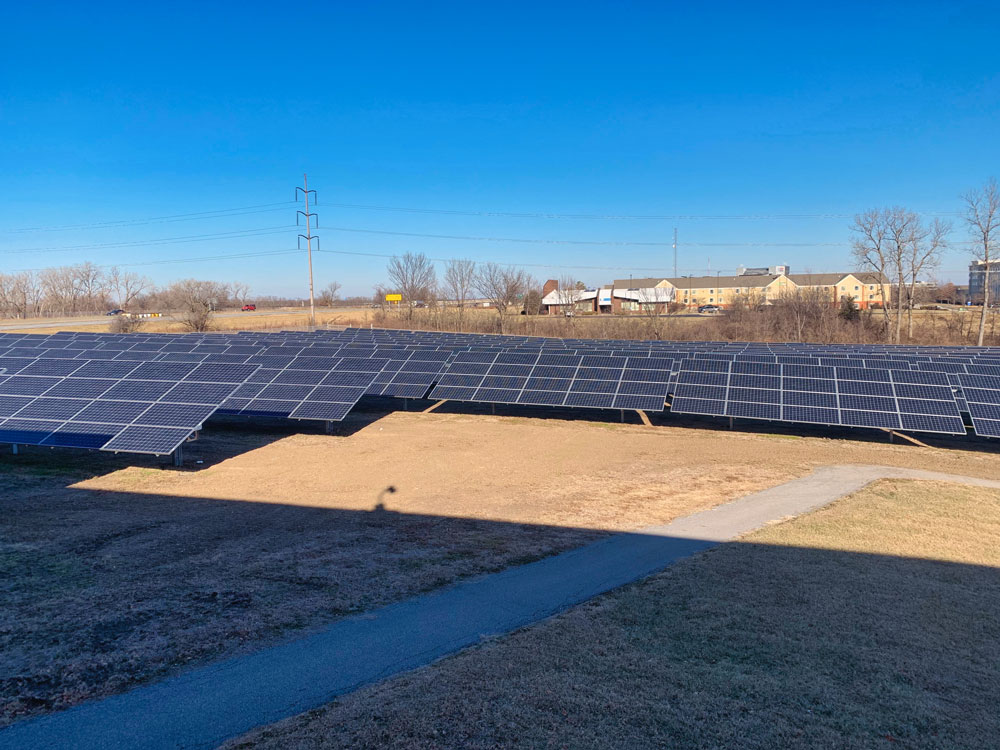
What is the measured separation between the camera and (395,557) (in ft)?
33.4

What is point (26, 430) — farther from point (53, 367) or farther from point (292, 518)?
point (292, 518)

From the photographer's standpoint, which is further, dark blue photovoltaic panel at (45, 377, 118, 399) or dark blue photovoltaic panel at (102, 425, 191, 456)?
dark blue photovoltaic panel at (45, 377, 118, 399)

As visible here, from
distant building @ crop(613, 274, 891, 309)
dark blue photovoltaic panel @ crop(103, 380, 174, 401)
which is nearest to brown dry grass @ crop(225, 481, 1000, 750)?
dark blue photovoltaic panel @ crop(103, 380, 174, 401)

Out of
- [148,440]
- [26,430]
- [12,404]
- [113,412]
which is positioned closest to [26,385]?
[12,404]

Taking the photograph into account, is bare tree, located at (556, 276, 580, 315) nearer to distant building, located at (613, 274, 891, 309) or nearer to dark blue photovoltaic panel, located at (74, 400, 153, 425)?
distant building, located at (613, 274, 891, 309)

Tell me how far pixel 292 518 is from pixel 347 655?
5.61 metres

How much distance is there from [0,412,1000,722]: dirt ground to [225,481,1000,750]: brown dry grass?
7.25ft

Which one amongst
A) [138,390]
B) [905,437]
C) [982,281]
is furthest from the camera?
[982,281]

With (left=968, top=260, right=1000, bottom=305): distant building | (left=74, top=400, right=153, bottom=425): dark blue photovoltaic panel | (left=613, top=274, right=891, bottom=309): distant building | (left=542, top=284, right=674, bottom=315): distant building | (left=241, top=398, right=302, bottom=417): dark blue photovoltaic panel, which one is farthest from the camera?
(left=613, top=274, right=891, bottom=309): distant building

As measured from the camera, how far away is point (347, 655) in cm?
705

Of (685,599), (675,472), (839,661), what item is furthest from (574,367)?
(839,661)

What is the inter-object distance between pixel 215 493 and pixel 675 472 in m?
10.2

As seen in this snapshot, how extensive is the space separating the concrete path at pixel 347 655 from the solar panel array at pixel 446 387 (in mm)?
8727

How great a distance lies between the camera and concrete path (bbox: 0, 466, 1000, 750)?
18.6ft
